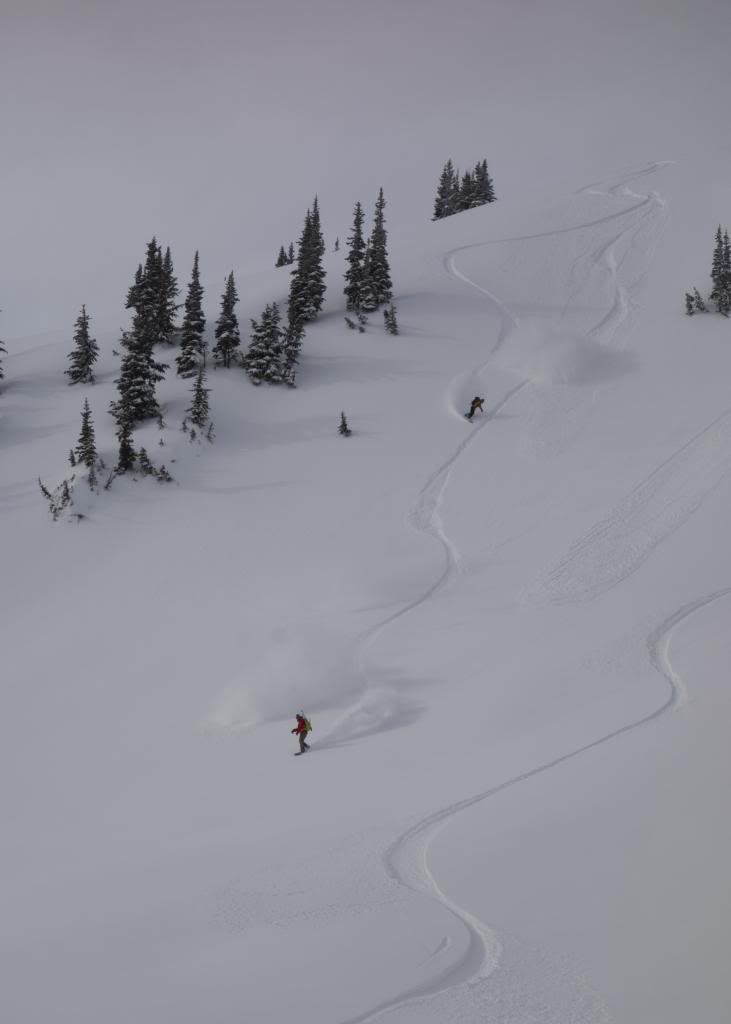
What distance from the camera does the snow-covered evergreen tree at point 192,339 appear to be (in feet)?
141

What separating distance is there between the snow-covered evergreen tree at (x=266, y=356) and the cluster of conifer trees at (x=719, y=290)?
27352 millimetres

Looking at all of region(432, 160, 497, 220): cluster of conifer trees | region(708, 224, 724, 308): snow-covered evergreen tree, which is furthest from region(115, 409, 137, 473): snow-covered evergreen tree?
region(432, 160, 497, 220): cluster of conifer trees

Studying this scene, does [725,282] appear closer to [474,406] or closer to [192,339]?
[474,406]

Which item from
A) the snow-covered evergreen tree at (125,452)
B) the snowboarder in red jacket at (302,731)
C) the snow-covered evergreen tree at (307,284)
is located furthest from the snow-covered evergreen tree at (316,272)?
the snowboarder in red jacket at (302,731)

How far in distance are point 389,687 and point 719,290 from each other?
41.9 metres

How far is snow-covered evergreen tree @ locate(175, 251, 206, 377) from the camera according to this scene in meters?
42.9

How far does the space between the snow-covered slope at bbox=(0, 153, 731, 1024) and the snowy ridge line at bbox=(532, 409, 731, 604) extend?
15 cm

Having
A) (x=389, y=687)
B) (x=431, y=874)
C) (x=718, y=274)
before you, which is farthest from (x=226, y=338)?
(x=431, y=874)

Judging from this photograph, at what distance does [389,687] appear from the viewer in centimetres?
1923

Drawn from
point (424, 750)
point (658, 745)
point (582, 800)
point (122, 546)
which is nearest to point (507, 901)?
point (582, 800)

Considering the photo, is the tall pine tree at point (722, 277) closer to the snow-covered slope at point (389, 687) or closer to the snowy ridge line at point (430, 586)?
the snow-covered slope at point (389, 687)

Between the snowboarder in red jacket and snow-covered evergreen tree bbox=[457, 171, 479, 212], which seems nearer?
the snowboarder in red jacket

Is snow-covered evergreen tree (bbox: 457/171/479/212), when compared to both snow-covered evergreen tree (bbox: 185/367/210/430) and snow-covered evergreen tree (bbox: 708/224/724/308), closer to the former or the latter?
snow-covered evergreen tree (bbox: 708/224/724/308)

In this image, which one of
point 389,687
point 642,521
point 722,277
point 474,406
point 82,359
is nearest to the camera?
point 389,687
